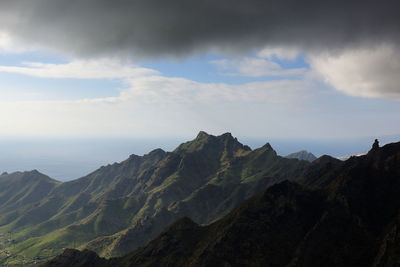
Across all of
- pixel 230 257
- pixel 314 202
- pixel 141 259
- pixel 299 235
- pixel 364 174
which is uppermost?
pixel 364 174

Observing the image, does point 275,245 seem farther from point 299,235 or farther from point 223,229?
point 223,229

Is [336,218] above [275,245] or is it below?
above

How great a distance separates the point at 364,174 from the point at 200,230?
4229 inches

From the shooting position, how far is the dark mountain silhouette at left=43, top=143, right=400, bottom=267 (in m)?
135

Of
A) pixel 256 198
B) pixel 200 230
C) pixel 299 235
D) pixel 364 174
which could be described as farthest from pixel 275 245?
pixel 364 174

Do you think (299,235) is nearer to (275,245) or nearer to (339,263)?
(275,245)

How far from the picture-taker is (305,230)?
525 feet

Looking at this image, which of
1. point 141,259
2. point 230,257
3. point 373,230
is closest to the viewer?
point 373,230

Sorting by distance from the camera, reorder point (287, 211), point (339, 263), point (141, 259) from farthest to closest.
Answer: point (141, 259), point (287, 211), point (339, 263)

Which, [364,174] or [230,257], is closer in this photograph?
[230,257]

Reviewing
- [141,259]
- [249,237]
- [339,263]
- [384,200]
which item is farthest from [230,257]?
[384,200]

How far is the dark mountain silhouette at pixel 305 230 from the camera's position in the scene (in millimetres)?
134750

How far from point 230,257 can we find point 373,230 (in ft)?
230

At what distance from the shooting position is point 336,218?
155875 mm
